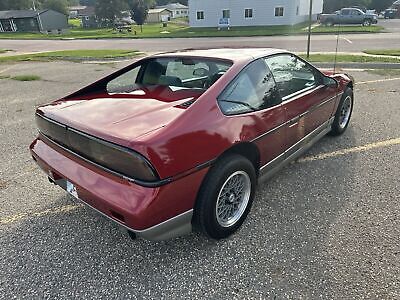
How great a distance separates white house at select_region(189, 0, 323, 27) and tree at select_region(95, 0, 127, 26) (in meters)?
19.2

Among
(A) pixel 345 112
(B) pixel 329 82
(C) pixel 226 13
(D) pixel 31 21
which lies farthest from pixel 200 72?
(D) pixel 31 21

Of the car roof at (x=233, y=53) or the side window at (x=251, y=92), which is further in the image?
the car roof at (x=233, y=53)

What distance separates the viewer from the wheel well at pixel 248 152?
2442 millimetres

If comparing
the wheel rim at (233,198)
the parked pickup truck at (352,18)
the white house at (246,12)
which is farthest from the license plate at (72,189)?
the white house at (246,12)

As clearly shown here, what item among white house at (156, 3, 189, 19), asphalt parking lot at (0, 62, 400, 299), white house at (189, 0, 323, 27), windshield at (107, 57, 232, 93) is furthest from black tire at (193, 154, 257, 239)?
white house at (156, 3, 189, 19)

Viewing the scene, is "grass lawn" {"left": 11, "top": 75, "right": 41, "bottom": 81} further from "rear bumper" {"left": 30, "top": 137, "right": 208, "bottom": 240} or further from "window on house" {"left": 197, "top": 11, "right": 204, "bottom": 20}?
"window on house" {"left": 197, "top": 11, "right": 204, "bottom": 20}

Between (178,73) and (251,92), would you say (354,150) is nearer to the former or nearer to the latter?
(251,92)

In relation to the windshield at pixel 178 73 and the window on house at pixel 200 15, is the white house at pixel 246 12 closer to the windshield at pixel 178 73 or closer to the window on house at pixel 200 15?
the window on house at pixel 200 15

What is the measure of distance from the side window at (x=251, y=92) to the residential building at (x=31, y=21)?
55557mm

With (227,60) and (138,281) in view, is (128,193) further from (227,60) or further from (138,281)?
(227,60)

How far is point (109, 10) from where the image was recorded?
164 ft

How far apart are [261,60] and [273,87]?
0.29m

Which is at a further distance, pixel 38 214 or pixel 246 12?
pixel 246 12

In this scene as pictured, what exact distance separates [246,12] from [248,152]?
37060 millimetres
